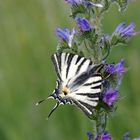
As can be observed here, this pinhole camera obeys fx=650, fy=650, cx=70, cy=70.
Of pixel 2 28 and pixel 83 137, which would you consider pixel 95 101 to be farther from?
pixel 2 28

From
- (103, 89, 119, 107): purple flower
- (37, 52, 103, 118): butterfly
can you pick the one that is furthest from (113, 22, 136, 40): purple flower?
(37, 52, 103, 118): butterfly

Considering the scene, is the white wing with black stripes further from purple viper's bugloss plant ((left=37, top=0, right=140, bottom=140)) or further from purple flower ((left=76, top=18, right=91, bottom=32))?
purple flower ((left=76, top=18, right=91, bottom=32))

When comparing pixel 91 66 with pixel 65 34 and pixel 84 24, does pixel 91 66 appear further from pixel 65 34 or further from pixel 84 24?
pixel 65 34

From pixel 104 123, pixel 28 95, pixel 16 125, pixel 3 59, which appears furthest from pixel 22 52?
pixel 104 123

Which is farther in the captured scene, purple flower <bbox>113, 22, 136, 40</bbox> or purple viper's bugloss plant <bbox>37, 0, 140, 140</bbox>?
purple flower <bbox>113, 22, 136, 40</bbox>

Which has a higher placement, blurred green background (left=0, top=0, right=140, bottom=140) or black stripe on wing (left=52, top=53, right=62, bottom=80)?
black stripe on wing (left=52, top=53, right=62, bottom=80)

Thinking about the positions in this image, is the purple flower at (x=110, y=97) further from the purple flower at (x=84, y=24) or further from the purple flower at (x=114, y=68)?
the purple flower at (x=84, y=24)

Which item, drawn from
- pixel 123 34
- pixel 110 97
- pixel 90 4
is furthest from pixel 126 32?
pixel 110 97
